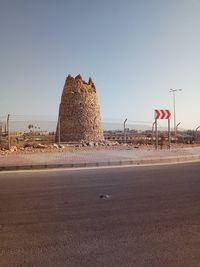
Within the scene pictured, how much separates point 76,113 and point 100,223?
26.5m

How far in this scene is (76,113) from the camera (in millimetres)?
32344

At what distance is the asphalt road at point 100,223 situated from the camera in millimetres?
4582

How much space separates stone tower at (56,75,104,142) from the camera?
106 feet

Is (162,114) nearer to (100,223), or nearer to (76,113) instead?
(76,113)

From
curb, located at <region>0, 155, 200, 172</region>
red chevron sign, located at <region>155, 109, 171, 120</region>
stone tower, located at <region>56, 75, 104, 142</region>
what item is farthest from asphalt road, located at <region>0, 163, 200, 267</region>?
stone tower, located at <region>56, 75, 104, 142</region>

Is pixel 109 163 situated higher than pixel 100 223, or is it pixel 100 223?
pixel 109 163

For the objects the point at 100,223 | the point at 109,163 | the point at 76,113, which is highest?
the point at 76,113

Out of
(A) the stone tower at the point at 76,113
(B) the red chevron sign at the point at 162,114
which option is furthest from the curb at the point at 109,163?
(A) the stone tower at the point at 76,113

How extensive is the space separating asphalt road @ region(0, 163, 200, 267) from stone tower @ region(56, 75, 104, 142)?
2159 cm

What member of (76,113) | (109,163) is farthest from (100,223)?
(76,113)

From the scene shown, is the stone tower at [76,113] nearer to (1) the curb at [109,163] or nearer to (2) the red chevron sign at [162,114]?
(2) the red chevron sign at [162,114]

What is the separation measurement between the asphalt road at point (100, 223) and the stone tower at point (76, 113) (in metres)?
21.6

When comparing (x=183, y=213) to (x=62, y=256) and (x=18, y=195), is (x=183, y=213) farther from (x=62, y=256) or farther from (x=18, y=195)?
(x=18, y=195)

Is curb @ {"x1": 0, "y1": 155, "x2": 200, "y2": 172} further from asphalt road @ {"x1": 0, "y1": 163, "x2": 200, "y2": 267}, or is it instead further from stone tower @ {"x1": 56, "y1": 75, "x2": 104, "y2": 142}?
stone tower @ {"x1": 56, "y1": 75, "x2": 104, "y2": 142}
